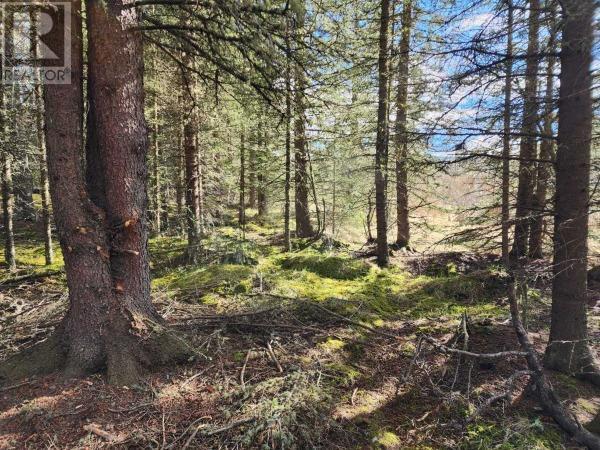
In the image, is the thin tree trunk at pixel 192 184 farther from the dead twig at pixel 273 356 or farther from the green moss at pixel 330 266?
the dead twig at pixel 273 356

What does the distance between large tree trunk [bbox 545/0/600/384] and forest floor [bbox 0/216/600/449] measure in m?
0.31

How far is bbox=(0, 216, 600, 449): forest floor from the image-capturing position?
3.08m

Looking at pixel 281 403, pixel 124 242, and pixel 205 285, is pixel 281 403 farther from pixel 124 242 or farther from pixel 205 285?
pixel 205 285

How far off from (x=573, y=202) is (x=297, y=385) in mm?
3866

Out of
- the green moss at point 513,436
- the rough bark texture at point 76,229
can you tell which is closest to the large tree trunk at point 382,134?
the green moss at point 513,436

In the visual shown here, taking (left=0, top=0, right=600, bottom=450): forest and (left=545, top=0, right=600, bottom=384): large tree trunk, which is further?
(left=545, top=0, right=600, bottom=384): large tree trunk

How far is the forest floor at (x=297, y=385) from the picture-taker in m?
3.08

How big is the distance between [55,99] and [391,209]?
549 inches

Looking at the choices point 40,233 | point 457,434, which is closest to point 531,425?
point 457,434

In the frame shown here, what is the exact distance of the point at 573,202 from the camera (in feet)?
14.1

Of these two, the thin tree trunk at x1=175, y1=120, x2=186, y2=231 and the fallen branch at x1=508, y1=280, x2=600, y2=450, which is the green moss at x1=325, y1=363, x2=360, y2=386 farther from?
the thin tree trunk at x1=175, y1=120, x2=186, y2=231

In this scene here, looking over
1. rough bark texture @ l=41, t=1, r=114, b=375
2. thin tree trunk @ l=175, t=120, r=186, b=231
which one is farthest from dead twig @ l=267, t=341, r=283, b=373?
thin tree trunk @ l=175, t=120, r=186, b=231

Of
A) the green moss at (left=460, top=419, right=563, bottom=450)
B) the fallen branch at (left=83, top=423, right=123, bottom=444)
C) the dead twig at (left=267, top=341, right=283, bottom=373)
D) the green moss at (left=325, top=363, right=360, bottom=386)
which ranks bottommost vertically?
the green moss at (left=460, top=419, right=563, bottom=450)

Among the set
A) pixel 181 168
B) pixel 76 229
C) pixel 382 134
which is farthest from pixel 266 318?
pixel 181 168
